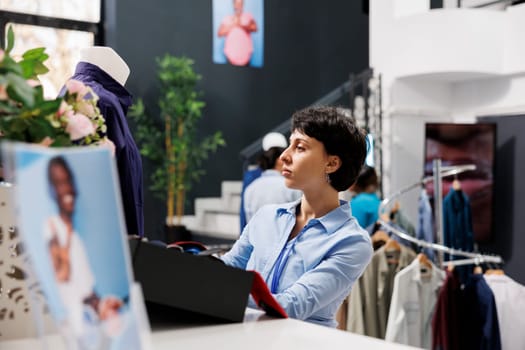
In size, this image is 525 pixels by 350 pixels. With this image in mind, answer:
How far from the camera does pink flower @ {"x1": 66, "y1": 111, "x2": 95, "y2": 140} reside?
3.11ft

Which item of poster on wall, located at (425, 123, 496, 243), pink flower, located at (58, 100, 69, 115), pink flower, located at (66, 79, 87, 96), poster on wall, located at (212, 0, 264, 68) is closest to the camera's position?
pink flower, located at (58, 100, 69, 115)

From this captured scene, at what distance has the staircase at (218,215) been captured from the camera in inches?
343

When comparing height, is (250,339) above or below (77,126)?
below

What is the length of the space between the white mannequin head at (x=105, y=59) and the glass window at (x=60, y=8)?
20.3 ft

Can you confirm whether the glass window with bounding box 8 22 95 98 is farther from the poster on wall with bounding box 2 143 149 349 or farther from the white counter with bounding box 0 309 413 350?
the poster on wall with bounding box 2 143 149 349

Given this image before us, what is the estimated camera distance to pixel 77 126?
0.95 meters

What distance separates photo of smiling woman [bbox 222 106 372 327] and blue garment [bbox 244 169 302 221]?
292 cm

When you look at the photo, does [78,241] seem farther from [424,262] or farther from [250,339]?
[424,262]

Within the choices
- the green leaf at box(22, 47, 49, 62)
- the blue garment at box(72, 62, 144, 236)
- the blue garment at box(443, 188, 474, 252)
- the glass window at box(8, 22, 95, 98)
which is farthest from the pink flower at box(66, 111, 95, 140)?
the glass window at box(8, 22, 95, 98)

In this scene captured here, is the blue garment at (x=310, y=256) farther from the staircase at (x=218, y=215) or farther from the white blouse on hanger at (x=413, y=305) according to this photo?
the staircase at (x=218, y=215)

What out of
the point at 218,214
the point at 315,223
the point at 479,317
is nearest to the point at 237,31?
the point at 218,214

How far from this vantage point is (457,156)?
728 cm

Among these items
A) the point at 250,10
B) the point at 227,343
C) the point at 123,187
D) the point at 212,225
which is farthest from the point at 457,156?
the point at 227,343

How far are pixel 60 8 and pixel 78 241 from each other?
8798 millimetres
